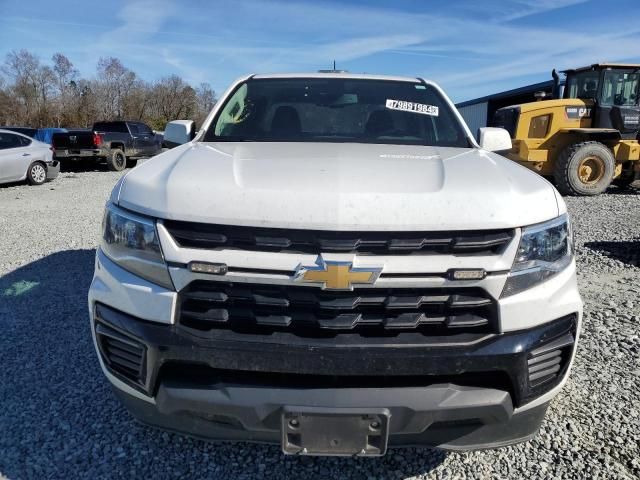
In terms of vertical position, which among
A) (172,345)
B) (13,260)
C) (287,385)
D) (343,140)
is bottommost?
(13,260)

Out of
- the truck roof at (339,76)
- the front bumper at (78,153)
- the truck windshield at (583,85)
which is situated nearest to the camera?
the truck roof at (339,76)

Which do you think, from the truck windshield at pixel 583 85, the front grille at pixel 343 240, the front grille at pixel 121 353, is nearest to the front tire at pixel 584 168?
the truck windshield at pixel 583 85

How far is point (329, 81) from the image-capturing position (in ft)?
12.1

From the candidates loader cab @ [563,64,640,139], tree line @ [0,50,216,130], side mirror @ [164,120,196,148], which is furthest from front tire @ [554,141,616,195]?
tree line @ [0,50,216,130]

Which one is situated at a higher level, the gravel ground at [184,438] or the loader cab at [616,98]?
the loader cab at [616,98]

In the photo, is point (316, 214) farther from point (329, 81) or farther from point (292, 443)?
point (329, 81)

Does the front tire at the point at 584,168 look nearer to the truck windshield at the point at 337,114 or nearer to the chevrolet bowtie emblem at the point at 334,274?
Answer: the truck windshield at the point at 337,114

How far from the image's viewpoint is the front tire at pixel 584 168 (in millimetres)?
10523

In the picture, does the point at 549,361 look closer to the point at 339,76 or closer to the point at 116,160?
the point at 339,76

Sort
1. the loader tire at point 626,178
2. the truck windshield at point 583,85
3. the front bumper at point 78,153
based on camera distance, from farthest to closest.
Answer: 1. the front bumper at point 78,153
2. the loader tire at point 626,178
3. the truck windshield at point 583,85

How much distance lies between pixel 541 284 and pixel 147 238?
149 cm

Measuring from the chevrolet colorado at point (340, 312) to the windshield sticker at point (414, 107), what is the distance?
5.13ft

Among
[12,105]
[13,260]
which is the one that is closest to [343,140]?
[13,260]

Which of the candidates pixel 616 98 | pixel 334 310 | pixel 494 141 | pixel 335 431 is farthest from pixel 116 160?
pixel 335 431
